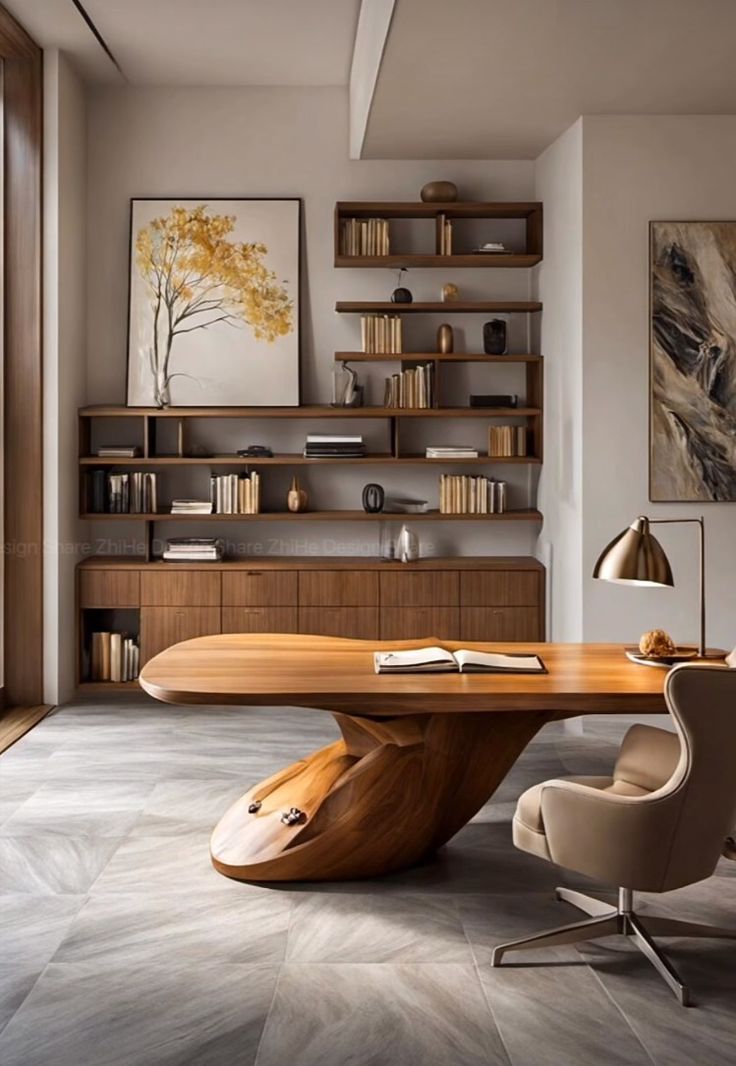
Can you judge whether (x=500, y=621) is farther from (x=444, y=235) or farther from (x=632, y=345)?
(x=444, y=235)

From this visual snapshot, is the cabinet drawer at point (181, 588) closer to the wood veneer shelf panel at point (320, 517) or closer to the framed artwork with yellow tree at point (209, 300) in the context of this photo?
the wood veneer shelf panel at point (320, 517)

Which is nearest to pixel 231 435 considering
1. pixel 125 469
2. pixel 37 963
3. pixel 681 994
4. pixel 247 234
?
pixel 125 469

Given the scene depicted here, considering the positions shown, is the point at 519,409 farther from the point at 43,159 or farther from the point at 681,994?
the point at 681,994

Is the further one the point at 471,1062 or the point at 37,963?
the point at 37,963

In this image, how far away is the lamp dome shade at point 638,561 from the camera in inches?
127

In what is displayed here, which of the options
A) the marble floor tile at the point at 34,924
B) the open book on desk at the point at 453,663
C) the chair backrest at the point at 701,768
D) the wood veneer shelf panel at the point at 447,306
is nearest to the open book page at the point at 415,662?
the open book on desk at the point at 453,663

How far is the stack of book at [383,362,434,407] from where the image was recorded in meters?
6.20

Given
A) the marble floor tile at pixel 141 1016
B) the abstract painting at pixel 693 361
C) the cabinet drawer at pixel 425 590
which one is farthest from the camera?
the cabinet drawer at pixel 425 590

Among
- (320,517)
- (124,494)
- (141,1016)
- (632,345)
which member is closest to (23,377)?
(124,494)

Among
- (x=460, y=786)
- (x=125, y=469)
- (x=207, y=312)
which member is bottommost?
(x=460, y=786)

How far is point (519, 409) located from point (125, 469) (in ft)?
7.66

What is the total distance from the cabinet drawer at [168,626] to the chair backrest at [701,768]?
3717 mm

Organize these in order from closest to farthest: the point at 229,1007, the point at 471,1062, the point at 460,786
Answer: the point at 471,1062, the point at 229,1007, the point at 460,786

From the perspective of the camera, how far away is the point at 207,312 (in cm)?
632
